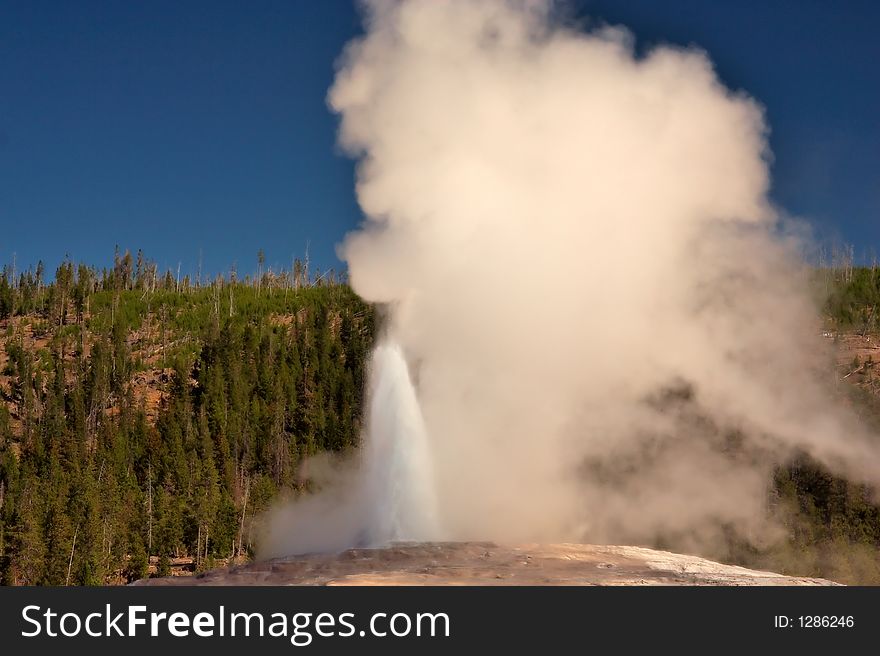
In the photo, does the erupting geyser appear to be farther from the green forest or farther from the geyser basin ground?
the green forest

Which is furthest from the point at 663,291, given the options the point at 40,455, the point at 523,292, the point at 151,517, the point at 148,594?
the point at 40,455

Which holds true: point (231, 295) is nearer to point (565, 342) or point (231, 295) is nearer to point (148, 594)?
point (565, 342)

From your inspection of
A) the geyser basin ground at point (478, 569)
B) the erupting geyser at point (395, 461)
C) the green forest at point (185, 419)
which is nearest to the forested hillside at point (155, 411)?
the green forest at point (185, 419)

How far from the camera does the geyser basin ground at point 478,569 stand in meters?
19.8

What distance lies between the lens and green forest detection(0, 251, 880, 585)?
174 feet

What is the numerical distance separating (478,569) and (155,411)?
265 feet

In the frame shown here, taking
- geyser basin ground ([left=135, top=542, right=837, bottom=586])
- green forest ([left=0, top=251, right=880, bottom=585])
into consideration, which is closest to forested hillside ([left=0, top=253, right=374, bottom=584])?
green forest ([left=0, top=251, right=880, bottom=585])

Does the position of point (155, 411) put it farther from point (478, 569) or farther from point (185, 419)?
point (478, 569)

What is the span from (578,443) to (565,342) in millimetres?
3731

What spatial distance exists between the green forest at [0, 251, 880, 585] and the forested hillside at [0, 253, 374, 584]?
0.21 meters

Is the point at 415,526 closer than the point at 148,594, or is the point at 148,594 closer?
the point at 148,594

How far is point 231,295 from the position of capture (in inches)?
4909

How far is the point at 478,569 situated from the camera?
69.2 feet

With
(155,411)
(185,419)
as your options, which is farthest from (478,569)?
(155,411)
